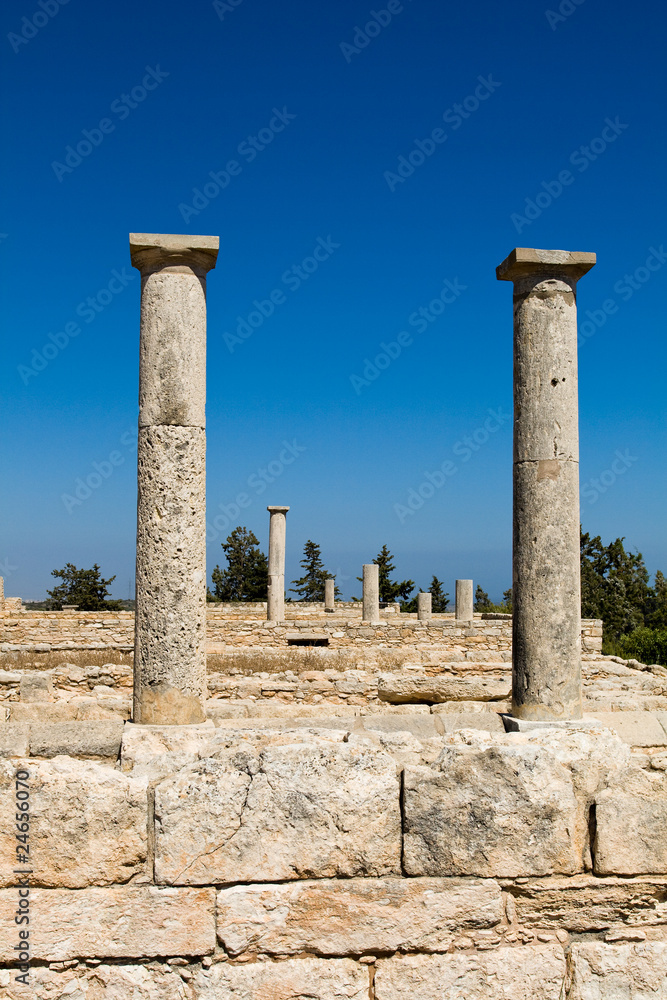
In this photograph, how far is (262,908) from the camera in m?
3.51

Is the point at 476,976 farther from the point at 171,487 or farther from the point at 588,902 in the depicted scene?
the point at 171,487

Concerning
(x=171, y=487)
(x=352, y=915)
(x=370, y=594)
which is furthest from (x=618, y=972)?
(x=370, y=594)

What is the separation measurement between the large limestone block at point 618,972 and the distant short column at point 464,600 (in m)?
19.8

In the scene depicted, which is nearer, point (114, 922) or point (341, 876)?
point (114, 922)

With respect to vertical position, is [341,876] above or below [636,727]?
below

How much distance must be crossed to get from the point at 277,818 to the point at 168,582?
2.49m

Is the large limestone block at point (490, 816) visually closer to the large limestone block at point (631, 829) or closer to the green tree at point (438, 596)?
the large limestone block at point (631, 829)

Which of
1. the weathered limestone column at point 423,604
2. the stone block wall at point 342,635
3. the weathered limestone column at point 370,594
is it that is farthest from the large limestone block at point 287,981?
the weathered limestone column at point 423,604

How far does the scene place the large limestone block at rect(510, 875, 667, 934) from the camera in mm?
3654

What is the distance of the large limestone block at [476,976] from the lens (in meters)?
3.53

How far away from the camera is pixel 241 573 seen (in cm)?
4747

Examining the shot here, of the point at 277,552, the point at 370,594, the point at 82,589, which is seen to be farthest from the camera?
the point at 82,589

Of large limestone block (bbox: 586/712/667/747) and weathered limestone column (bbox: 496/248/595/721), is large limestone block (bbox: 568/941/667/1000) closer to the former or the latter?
large limestone block (bbox: 586/712/667/747)

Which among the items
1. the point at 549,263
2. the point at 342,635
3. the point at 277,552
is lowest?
the point at 342,635
